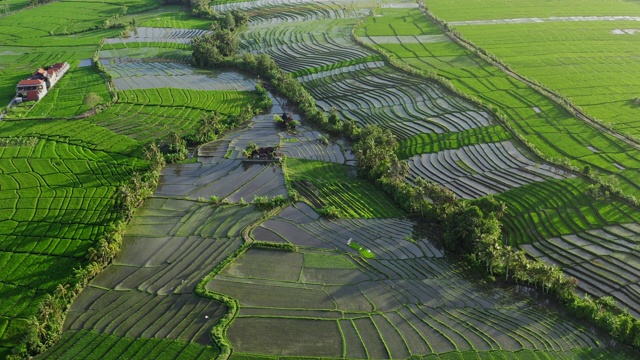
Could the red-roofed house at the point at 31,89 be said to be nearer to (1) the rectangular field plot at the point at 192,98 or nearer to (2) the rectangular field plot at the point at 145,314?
(1) the rectangular field plot at the point at 192,98

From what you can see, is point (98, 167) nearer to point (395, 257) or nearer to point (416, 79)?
point (395, 257)

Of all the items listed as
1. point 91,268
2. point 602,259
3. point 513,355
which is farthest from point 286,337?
point 602,259

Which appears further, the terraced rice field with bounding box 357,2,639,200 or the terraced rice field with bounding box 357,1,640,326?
the terraced rice field with bounding box 357,2,639,200

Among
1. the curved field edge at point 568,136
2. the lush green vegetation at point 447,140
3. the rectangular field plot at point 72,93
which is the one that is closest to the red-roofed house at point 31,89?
the rectangular field plot at point 72,93

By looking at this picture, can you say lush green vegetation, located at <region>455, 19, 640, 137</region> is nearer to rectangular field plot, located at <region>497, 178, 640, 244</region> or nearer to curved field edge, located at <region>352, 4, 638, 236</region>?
curved field edge, located at <region>352, 4, 638, 236</region>

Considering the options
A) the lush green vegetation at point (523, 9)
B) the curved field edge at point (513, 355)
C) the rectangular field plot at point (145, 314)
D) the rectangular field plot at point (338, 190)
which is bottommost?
the curved field edge at point (513, 355)

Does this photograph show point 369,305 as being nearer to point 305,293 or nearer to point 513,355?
point 305,293

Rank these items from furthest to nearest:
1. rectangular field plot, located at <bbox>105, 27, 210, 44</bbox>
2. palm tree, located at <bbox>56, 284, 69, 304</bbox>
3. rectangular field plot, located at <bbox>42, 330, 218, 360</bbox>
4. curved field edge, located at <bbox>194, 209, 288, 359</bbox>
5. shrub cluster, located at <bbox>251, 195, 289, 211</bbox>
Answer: rectangular field plot, located at <bbox>105, 27, 210, 44</bbox> < shrub cluster, located at <bbox>251, 195, 289, 211</bbox> < palm tree, located at <bbox>56, 284, 69, 304</bbox> < curved field edge, located at <bbox>194, 209, 288, 359</bbox> < rectangular field plot, located at <bbox>42, 330, 218, 360</bbox>

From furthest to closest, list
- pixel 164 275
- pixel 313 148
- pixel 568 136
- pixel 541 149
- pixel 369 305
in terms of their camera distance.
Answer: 1. pixel 313 148
2. pixel 568 136
3. pixel 541 149
4. pixel 164 275
5. pixel 369 305

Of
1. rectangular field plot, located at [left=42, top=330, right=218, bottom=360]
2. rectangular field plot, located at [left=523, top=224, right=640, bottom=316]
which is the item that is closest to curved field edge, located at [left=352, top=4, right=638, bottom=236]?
rectangular field plot, located at [left=523, top=224, right=640, bottom=316]

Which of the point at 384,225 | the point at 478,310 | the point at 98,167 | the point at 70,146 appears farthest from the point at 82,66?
the point at 478,310

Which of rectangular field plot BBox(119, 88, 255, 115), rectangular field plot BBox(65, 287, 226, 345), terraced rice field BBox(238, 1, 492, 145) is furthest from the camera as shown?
rectangular field plot BBox(119, 88, 255, 115)
